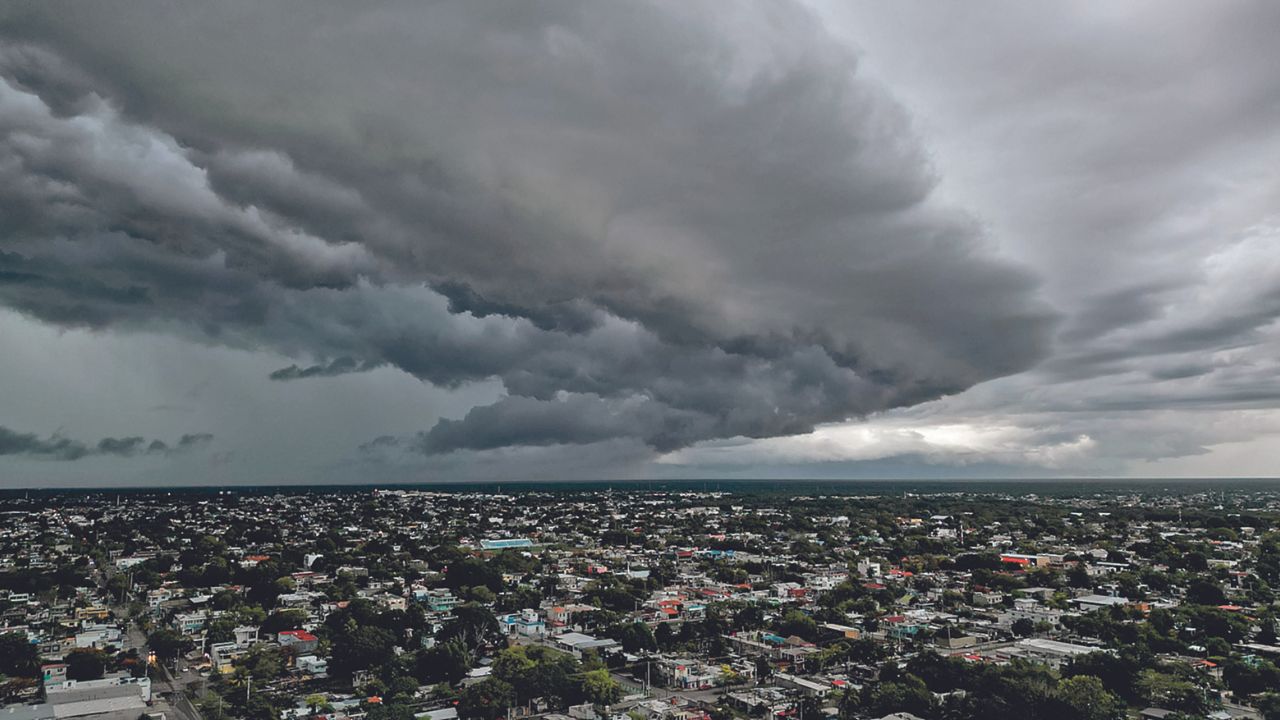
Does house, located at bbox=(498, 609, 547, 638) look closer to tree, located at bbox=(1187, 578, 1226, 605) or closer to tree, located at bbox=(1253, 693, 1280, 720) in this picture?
tree, located at bbox=(1253, 693, 1280, 720)

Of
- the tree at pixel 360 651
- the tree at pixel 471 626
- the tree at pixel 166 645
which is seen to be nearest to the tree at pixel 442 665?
the tree at pixel 360 651

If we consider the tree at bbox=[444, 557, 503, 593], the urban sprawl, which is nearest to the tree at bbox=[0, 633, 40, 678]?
the urban sprawl

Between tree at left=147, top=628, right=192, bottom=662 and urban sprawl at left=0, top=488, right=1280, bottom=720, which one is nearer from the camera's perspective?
urban sprawl at left=0, top=488, right=1280, bottom=720

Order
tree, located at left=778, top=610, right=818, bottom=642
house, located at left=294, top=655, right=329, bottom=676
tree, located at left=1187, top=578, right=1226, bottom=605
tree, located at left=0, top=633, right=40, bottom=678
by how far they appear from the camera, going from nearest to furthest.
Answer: tree, located at left=0, top=633, right=40, bottom=678
house, located at left=294, top=655, right=329, bottom=676
tree, located at left=778, top=610, right=818, bottom=642
tree, located at left=1187, top=578, right=1226, bottom=605

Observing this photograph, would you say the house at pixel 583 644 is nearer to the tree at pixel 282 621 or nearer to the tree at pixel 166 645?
the tree at pixel 282 621

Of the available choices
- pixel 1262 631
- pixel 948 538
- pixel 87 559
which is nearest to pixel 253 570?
pixel 87 559

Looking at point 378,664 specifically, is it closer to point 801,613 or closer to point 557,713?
point 557,713
